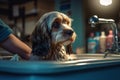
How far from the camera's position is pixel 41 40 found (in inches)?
41.6

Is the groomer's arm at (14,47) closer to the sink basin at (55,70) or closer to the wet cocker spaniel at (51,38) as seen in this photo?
the wet cocker spaniel at (51,38)

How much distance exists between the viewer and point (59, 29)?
3.78ft

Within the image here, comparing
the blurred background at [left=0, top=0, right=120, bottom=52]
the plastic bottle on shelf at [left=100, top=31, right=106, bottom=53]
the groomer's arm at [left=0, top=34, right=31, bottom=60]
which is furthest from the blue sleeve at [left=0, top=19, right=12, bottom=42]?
the plastic bottle on shelf at [left=100, top=31, right=106, bottom=53]

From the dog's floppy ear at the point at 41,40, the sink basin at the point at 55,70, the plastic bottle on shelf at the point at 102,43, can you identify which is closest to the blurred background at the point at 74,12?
the plastic bottle on shelf at the point at 102,43

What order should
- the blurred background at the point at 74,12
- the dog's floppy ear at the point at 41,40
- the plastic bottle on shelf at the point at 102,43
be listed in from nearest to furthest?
the dog's floppy ear at the point at 41,40, the plastic bottle on shelf at the point at 102,43, the blurred background at the point at 74,12

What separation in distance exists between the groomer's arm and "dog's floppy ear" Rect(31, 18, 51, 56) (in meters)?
0.12

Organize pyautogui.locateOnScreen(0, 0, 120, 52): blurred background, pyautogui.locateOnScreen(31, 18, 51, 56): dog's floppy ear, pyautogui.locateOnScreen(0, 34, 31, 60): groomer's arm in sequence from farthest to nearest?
pyautogui.locateOnScreen(0, 0, 120, 52): blurred background, pyautogui.locateOnScreen(0, 34, 31, 60): groomer's arm, pyautogui.locateOnScreen(31, 18, 51, 56): dog's floppy ear

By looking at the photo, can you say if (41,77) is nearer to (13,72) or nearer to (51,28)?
(13,72)

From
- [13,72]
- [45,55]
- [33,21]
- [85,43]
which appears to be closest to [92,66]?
[13,72]

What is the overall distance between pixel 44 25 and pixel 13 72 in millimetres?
594

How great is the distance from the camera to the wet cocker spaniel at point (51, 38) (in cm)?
103

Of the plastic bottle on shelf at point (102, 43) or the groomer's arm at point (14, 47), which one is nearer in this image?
the groomer's arm at point (14, 47)

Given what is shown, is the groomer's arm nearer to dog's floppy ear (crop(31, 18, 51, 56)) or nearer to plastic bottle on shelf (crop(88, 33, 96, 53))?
dog's floppy ear (crop(31, 18, 51, 56))

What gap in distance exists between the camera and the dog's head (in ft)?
3.43
